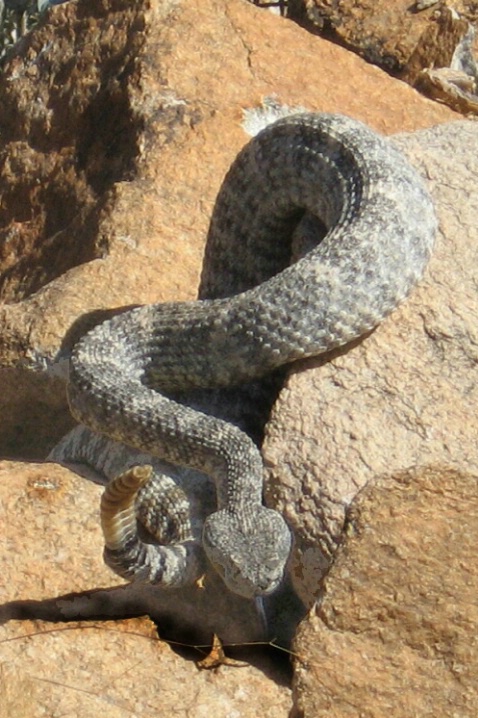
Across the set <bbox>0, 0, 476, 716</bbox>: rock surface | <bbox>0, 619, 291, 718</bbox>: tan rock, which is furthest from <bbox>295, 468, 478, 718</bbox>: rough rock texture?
<bbox>0, 619, 291, 718</bbox>: tan rock

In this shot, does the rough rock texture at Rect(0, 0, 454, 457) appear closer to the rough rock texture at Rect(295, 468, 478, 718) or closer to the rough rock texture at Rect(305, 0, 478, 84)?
the rough rock texture at Rect(305, 0, 478, 84)

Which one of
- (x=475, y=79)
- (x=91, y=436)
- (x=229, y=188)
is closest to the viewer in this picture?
(x=91, y=436)

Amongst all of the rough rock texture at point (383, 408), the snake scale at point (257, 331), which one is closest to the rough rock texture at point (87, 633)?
the snake scale at point (257, 331)

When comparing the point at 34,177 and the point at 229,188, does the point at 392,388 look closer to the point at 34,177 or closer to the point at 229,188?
the point at 229,188

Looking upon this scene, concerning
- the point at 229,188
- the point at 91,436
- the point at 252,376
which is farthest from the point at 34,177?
the point at 252,376

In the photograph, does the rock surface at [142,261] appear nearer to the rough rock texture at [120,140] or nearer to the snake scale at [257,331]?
the rough rock texture at [120,140]

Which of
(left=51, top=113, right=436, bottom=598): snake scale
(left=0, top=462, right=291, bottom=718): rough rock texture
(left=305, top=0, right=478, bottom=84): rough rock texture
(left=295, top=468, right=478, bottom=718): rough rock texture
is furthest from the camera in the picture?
(left=305, top=0, right=478, bottom=84): rough rock texture
